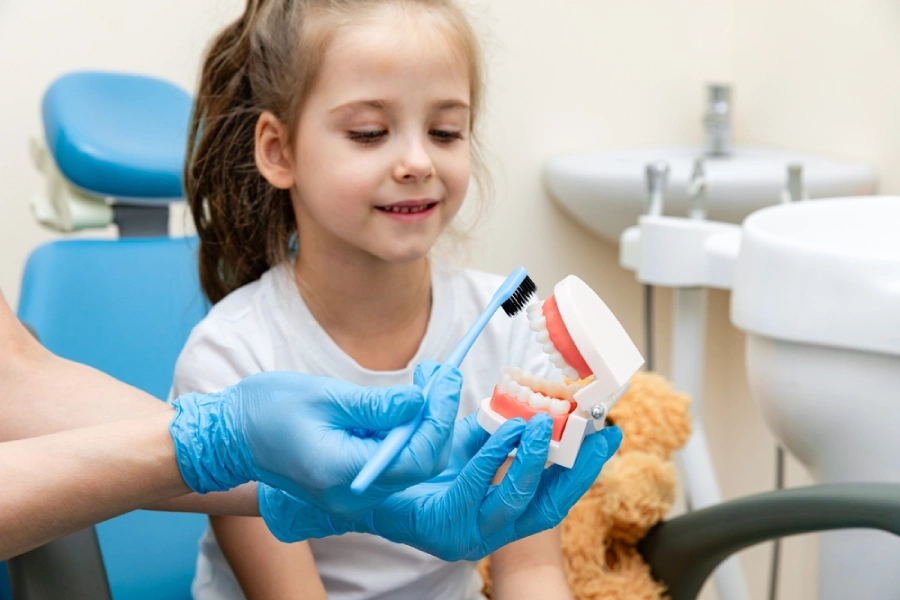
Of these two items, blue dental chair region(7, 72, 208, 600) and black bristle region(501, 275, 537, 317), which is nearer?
black bristle region(501, 275, 537, 317)

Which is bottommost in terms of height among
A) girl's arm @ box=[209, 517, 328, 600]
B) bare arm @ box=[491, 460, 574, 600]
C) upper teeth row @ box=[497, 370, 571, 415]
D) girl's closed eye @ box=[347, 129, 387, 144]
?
bare arm @ box=[491, 460, 574, 600]

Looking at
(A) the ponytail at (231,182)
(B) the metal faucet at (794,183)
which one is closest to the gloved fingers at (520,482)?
(A) the ponytail at (231,182)

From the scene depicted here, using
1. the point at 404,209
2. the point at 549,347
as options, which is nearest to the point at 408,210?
the point at 404,209

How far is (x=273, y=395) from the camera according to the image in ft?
1.93

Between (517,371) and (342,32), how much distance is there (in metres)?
0.35

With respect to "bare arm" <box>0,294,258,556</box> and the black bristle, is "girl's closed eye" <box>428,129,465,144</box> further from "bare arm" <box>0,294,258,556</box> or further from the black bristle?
"bare arm" <box>0,294,258,556</box>

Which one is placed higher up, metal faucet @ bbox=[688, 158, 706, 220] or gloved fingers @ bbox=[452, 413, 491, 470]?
metal faucet @ bbox=[688, 158, 706, 220]

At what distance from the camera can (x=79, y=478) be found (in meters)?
0.61

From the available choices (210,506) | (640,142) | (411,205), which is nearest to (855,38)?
(640,142)

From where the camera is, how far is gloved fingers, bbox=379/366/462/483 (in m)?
0.54

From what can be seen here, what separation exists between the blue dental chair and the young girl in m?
0.25

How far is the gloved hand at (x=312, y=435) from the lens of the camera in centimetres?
55

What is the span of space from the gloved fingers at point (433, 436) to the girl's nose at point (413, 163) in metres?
0.26

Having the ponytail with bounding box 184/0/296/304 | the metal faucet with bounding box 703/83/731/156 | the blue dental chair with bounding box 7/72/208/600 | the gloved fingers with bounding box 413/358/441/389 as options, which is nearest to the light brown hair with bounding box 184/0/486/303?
the ponytail with bounding box 184/0/296/304
